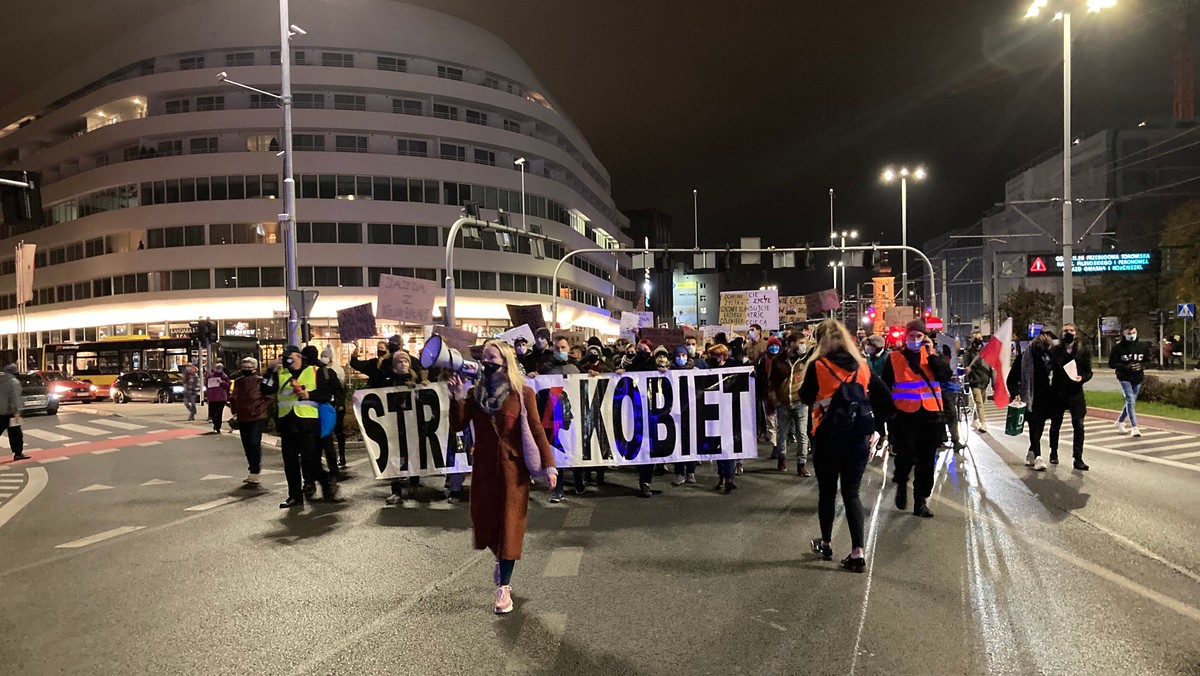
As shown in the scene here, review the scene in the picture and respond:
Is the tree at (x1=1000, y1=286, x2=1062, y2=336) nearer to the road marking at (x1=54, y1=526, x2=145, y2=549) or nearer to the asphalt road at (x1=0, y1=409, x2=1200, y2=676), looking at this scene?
the asphalt road at (x1=0, y1=409, x2=1200, y2=676)

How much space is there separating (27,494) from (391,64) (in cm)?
5052

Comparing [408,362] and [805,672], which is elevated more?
[408,362]

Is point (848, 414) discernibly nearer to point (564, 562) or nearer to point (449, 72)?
point (564, 562)

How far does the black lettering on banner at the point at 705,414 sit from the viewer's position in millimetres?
9641

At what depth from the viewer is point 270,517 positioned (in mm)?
8594

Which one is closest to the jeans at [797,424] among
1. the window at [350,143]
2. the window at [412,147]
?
the window at [412,147]

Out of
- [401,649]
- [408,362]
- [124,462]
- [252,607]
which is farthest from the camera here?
[124,462]

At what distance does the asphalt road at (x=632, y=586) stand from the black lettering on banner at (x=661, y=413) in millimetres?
594

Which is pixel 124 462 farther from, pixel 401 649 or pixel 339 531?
pixel 401 649

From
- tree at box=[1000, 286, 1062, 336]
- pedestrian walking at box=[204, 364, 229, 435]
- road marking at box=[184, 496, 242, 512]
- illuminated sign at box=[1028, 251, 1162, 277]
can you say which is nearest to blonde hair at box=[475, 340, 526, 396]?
road marking at box=[184, 496, 242, 512]

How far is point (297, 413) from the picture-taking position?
29.5ft

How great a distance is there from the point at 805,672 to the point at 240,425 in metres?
9.01

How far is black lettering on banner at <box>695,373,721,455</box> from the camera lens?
31.6 feet

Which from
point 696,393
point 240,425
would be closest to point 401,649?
point 696,393
